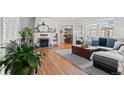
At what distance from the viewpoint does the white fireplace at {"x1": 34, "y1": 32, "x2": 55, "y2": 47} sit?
107 inches

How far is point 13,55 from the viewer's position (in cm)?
219

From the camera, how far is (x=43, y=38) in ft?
10.1

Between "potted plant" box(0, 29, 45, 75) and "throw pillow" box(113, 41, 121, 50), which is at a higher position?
"throw pillow" box(113, 41, 121, 50)

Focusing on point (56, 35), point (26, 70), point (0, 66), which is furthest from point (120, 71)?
point (0, 66)

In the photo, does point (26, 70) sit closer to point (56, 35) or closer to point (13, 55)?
point (13, 55)

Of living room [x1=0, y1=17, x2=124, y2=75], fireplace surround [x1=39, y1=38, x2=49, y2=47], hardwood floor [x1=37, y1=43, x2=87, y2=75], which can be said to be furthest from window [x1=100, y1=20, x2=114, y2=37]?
fireplace surround [x1=39, y1=38, x2=49, y2=47]

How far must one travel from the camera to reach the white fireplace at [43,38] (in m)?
2.71

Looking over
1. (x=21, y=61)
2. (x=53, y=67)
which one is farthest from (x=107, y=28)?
(x=21, y=61)

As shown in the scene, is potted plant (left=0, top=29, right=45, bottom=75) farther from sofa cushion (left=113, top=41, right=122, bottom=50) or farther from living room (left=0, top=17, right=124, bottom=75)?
sofa cushion (left=113, top=41, right=122, bottom=50)

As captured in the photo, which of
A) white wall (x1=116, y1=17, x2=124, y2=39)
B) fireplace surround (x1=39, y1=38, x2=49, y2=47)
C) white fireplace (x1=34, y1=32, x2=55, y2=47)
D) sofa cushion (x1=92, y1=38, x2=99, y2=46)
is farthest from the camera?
fireplace surround (x1=39, y1=38, x2=49, y2=47)

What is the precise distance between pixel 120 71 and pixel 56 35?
1278mm

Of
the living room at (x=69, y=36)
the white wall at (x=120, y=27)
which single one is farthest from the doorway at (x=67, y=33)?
the white wall at (x=120, y=27)

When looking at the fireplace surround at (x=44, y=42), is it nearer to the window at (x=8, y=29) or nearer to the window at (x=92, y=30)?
the window at (x=8, y=29)
